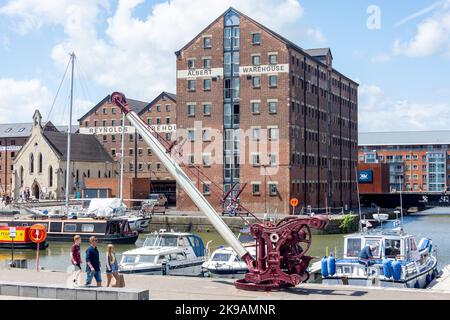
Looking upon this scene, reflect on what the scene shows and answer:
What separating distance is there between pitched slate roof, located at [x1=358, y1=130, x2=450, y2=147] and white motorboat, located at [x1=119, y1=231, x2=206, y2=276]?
13678 centimetres

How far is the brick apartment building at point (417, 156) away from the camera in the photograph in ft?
544

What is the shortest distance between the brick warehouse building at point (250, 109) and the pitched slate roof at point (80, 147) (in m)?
28.9

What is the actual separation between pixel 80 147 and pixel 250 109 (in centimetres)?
3981

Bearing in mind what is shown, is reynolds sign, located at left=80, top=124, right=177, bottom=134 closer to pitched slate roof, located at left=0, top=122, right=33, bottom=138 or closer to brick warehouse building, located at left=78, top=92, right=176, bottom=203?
brick warehouse building, located at left=78, top=92, right=176, bottom=203

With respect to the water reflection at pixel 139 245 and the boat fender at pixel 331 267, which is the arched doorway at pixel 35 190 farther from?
the boat fender at pixel 331 267

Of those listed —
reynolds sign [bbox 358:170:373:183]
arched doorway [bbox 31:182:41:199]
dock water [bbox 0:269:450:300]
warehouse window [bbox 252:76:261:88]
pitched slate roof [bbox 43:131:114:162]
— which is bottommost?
dock water [bbox 0:269:450:300]

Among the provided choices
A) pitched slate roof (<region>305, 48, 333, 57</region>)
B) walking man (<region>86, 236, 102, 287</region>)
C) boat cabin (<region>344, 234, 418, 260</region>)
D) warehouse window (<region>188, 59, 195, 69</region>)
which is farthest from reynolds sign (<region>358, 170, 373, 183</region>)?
walking man (<region>86, 236, 102, 287</region>)

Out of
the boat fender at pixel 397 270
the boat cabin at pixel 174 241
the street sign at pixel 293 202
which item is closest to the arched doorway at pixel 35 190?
the street sign at pixel 293 202

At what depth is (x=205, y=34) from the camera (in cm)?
7606

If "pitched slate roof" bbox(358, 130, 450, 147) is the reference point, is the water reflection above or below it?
below

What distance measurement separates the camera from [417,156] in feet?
550

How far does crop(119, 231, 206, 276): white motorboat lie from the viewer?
33.8 m

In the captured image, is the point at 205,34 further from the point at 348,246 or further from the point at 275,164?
the point at 348,246
